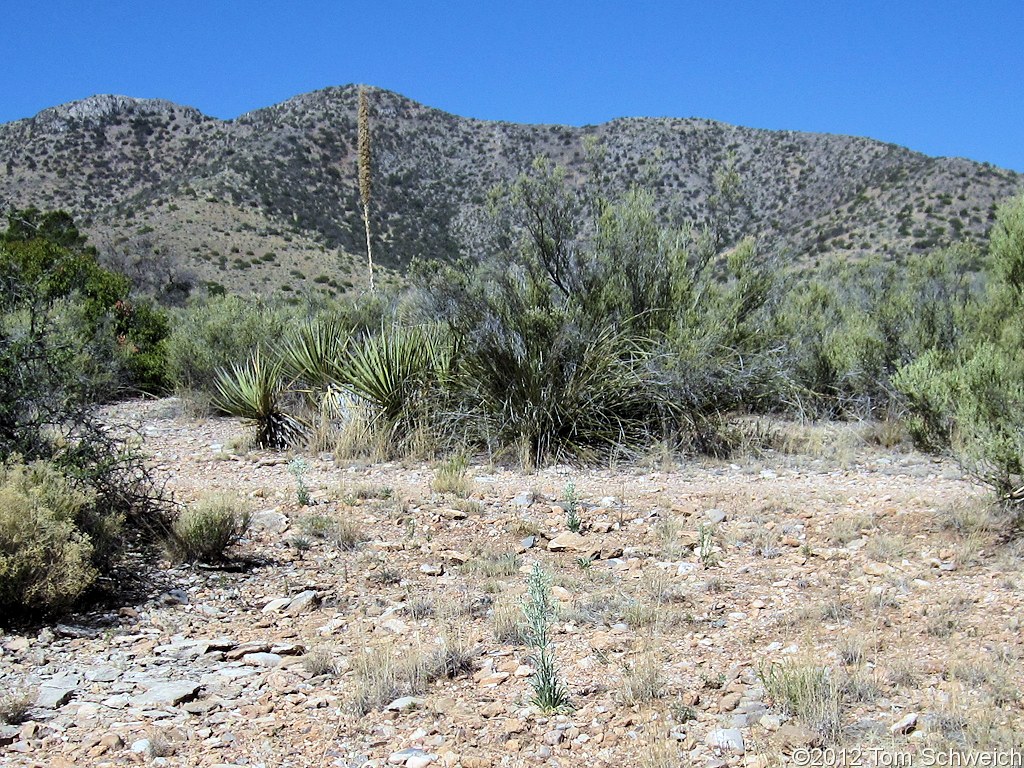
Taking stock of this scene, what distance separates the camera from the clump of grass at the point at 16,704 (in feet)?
11.5

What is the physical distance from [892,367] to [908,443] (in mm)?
2233

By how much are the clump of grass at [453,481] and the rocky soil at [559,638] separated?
0.11 metres

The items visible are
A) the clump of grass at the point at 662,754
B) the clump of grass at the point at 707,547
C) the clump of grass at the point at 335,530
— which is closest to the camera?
the clump of grass at the point at 662,754

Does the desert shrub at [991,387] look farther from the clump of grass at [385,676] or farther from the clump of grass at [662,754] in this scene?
the clump of grass at [385,676]

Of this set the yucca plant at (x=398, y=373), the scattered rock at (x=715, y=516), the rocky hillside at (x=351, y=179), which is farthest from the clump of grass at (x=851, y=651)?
the rocky hillside at (x=351, y=179)

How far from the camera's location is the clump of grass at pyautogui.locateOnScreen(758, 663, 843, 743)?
10.8 ft

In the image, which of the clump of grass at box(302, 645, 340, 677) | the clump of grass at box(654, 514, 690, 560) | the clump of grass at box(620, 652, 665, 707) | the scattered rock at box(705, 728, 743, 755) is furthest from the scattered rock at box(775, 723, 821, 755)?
the clump of grass at box(654, 514, 690, 560)

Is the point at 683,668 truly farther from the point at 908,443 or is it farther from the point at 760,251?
the point at 760,251

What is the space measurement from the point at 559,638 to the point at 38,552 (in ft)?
8.56

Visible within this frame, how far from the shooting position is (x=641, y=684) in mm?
3627

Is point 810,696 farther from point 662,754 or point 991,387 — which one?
point 991,387

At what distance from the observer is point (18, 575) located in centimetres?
432

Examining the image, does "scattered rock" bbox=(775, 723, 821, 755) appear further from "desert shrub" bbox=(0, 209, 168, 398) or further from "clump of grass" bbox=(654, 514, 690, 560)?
"desert shrub" bbox=(0, 209, 168, 398)

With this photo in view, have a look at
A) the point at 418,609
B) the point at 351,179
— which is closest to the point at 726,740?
the point at 418,609
